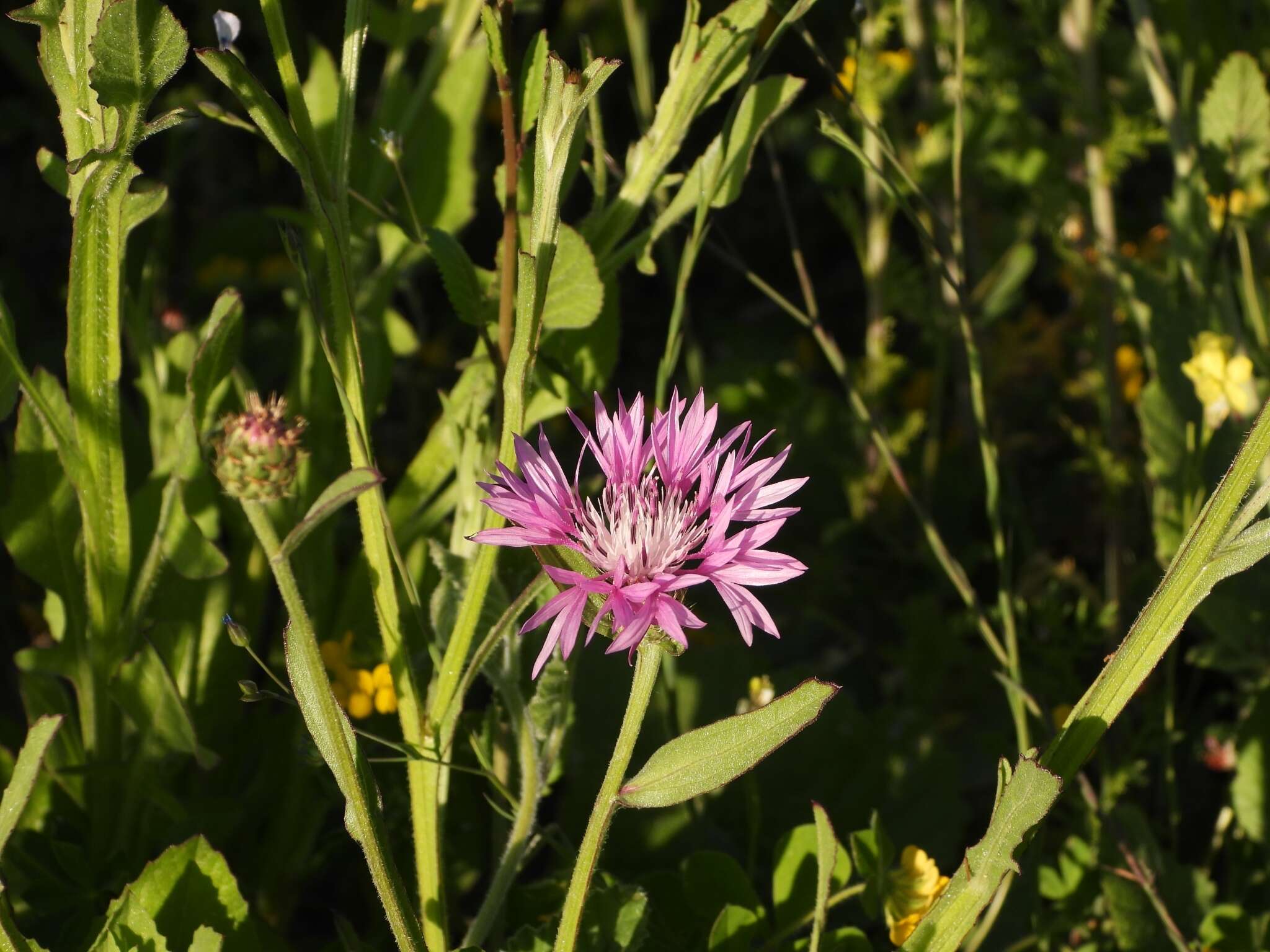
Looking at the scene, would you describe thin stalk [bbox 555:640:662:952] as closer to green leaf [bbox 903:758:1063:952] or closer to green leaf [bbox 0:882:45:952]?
green leaf [bbox 903:758:1063:952]

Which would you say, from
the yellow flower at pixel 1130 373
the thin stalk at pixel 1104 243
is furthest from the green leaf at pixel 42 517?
the yellow flower at pixel 1130 373

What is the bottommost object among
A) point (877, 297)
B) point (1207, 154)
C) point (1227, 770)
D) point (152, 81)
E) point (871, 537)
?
point (871, 537)

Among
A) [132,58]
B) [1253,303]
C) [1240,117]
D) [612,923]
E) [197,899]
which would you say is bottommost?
[197,899]

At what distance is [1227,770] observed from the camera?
1382 mm

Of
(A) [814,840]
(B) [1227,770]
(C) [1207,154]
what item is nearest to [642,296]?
(C) [1207,154]

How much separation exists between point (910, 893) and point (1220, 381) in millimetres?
586

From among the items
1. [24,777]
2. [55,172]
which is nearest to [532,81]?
[55,172]

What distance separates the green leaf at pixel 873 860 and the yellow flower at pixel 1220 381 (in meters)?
0.53

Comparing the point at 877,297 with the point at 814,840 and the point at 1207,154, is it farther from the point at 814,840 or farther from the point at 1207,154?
the point at 814,840

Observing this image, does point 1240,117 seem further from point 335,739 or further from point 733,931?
point 335,739

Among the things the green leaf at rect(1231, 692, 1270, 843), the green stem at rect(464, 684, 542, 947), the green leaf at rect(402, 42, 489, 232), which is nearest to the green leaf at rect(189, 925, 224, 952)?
the green stem at rect(464, 684, 542, 947)

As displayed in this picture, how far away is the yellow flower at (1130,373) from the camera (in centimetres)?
173

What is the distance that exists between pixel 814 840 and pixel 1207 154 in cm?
87

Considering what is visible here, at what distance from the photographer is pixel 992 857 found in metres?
0.69
